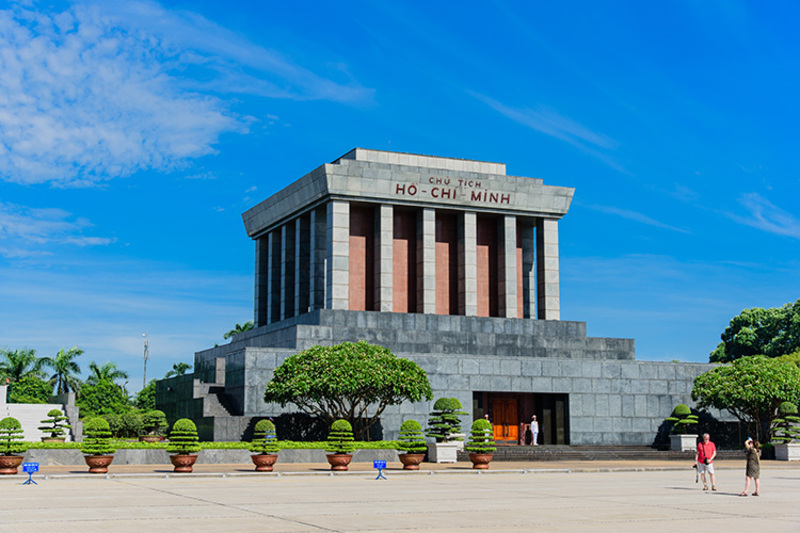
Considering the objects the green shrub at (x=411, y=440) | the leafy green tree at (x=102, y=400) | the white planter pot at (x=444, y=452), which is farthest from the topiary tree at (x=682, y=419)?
the leafy green tree at (x=102, y=400)

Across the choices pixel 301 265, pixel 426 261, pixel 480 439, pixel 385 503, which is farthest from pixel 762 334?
pixel 385 503

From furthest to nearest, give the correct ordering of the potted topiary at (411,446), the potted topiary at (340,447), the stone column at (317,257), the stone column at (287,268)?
the stone column at (287,268), the stone column at (317,257), the potted topiary at (411,446), the potted topiary at (340,447)

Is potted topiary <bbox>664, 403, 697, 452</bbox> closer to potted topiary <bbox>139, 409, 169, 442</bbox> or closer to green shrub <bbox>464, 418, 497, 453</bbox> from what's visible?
green shrub <bbox>464, 418, 497, 453</bbox>

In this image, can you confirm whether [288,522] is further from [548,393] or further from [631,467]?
[548,393]

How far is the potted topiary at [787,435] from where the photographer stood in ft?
153

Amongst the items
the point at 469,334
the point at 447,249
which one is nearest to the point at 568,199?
the point at 447,249

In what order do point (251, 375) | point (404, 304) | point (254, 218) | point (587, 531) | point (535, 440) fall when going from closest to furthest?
point (587, 531) → point (251, 375) → point (535, 440) → point (404, 304) → point (254, 218)

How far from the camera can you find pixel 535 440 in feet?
154

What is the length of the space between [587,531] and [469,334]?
34.1 meters

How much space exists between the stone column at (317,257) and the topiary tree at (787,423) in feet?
81.7

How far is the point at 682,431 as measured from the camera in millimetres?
48000

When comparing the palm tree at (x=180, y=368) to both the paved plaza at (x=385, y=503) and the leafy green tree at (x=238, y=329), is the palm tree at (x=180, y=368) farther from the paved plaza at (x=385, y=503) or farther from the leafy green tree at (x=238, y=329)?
the paved plaza at (x=385, y=503)

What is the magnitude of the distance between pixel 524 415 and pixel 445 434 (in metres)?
10.4

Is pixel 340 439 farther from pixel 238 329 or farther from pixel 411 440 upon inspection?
pixel 238 329
